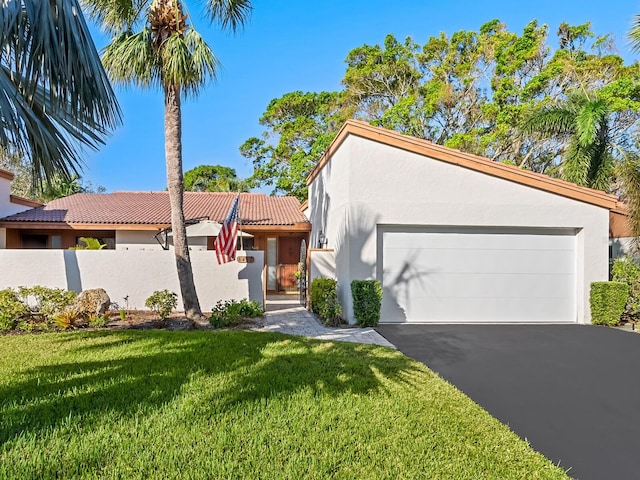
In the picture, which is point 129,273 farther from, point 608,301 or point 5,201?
point 608,301

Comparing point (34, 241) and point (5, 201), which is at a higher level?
point (5, 201)

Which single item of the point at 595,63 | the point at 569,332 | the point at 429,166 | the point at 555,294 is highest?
the point at 595,63

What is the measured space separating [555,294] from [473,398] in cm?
755

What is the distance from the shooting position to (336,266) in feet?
38.5

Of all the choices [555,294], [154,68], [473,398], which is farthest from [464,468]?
[154,68]

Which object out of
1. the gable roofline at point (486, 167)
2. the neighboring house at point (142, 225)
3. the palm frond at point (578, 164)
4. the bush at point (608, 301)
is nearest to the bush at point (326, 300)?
the gable roofline at point (486, 167)

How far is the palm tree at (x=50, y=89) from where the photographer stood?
13.4 feet

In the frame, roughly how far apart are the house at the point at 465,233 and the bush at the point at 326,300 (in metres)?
0.34

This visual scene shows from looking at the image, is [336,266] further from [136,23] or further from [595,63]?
[595,63]

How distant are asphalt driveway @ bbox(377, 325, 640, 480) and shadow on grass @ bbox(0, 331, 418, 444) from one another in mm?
1259

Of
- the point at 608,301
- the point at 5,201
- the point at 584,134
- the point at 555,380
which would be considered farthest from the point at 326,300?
the point at 5,201

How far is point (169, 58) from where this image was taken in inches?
349

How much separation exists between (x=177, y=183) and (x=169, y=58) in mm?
3137

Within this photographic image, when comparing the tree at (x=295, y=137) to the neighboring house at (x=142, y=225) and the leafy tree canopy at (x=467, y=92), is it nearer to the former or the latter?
the leafy tree canopy at (x=467, y=92)
